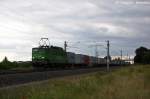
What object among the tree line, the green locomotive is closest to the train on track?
the green locomotive

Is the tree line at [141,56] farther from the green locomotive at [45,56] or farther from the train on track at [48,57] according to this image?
the green locomotive at [45,56]

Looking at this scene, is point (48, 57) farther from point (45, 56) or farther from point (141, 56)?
point (141, 56)

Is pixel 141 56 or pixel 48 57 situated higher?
pixel 141 56

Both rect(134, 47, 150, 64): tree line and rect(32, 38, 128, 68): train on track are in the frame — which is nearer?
rect(32, 38, 128, 68): train on track

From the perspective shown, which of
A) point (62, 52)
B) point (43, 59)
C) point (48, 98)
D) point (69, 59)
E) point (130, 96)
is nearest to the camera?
point (48, 98)

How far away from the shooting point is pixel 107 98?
53.2 feet

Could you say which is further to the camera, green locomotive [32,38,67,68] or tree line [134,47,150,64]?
tree line [134,47,150,64]

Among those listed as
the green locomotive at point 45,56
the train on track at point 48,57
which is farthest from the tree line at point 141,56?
the green locomotive at point 45,56

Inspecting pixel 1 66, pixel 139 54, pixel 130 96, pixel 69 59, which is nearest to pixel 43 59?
pixel 1 66

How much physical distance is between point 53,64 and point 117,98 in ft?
154

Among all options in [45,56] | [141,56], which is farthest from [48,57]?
[141,56]

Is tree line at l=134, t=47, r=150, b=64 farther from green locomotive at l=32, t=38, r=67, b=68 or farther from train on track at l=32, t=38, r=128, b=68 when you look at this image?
green locomotive at l=32, t=38, r=67, b=68

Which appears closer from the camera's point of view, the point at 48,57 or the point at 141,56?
the point at 48,57

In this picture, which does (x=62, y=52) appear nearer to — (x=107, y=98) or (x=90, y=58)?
(x=90, y=58)
